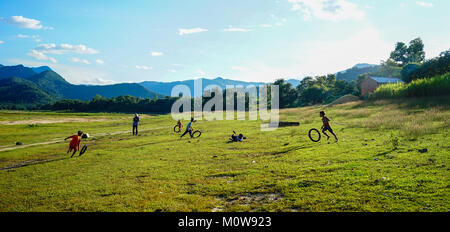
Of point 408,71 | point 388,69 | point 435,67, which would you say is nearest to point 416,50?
point 388,69

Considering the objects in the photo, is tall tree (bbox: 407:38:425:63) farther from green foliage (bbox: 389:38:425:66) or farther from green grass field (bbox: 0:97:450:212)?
green grass field (bbox: 0:97:450:212)

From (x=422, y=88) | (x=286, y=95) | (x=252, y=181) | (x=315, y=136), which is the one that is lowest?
(x=252, y=181)

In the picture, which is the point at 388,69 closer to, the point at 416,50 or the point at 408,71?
the point at 416,50

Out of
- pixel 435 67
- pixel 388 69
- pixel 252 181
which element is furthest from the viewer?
pixel 388 69

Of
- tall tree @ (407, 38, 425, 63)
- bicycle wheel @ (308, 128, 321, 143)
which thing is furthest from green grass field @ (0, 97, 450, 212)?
tall tree @ (407, 38, 425, 63)

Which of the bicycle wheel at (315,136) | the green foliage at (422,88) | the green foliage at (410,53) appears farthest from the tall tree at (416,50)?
the bicycle wheel at (315,136)

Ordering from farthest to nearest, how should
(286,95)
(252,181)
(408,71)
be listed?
(286,95) → (408,71) → (252,181)

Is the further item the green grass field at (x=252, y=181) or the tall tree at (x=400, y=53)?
the tall tree at (x=400, y=53)

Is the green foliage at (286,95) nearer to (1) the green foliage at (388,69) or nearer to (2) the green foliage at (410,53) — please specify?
(1) the green foliage at (388,69)

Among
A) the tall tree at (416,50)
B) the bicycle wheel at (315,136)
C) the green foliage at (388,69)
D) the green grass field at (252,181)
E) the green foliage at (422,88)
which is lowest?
the green grass field at (252,181)

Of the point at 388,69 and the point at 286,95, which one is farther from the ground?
the point at 388,69

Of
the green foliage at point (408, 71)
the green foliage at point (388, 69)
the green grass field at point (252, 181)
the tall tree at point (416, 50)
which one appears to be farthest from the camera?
the tall tree at point (416, 50)

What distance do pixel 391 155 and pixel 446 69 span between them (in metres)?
72.6
